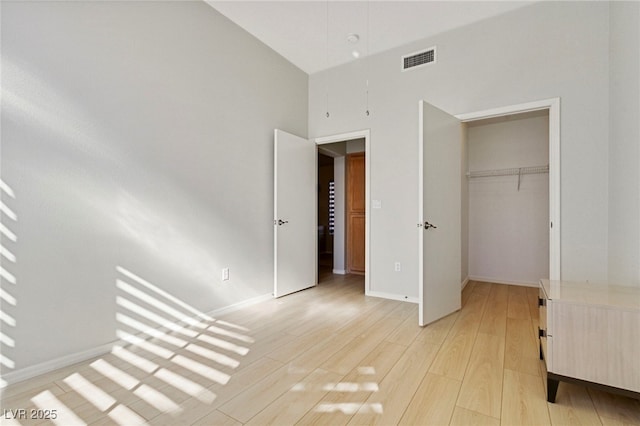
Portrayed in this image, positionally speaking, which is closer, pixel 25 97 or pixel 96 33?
pixel 25 97

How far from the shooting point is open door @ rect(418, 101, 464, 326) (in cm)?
263

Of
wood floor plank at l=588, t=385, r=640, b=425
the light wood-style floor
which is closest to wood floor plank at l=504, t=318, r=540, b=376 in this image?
the light wood-style floor

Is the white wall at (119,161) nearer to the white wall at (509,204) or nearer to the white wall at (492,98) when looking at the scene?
the white wall at (492,98)

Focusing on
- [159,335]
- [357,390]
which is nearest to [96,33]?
[159,335]

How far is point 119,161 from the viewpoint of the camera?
7.20 ft

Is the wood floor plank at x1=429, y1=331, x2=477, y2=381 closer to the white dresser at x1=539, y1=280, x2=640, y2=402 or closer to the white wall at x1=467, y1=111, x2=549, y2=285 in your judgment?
the white dresser at x1=539, y1=280, x2=640, y2=402

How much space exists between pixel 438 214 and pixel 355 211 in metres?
2.19

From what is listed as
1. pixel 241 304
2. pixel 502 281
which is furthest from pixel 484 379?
pixel 502 281

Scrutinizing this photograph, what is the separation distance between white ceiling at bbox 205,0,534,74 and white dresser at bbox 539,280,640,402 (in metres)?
2.75

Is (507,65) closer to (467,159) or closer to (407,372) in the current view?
(467,159)

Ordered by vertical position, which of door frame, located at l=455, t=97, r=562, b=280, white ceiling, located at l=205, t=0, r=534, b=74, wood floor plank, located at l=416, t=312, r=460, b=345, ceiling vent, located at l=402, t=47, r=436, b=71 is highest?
white ceiling, located at l=205, t=0, r=534, b=74

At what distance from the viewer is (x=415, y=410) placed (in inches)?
58.9

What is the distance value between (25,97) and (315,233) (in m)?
3.07

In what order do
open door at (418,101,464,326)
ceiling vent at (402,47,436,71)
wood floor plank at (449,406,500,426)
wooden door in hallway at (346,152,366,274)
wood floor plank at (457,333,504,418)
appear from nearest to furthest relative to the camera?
wood floor plank at (449,406,500,426), wood floor plank at (457,333,504,418), open door at (418,101,464,326), ceiling vent at (402,47,436,71), wooden door in hallway at (346,152,366,274)
